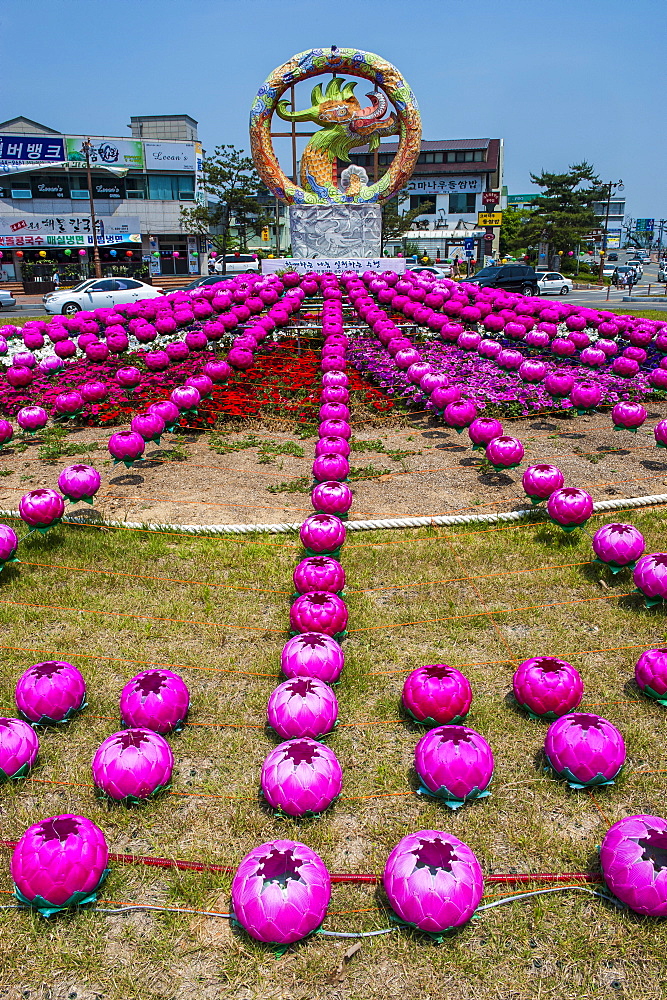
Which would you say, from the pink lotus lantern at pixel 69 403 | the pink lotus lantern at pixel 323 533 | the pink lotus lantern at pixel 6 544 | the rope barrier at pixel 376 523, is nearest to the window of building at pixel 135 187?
the pink lotus lantern at pixel 69 403

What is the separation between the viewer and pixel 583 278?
6050 cm

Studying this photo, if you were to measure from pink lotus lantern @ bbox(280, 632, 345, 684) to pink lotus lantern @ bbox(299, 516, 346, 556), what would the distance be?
162 centimetres

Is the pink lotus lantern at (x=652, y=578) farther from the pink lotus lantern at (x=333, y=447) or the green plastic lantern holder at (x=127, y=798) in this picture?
the green plastic lantern holder at (x=127, y=798)

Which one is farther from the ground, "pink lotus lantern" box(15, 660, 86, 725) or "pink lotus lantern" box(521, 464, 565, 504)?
"pink lotus lantern" box(521, 464, 565, 504)

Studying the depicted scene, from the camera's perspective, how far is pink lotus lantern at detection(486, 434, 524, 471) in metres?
8.60

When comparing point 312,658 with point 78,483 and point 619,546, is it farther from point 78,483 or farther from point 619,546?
point 78,483

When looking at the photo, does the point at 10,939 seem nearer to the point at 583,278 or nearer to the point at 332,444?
the point at 332,444

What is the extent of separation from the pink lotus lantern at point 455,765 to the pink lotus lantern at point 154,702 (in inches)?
64.8

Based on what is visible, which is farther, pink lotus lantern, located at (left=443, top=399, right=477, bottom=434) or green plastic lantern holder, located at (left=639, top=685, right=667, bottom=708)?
pink lotus lantern, located at (left=443, top=399, right=477, bottom=434)

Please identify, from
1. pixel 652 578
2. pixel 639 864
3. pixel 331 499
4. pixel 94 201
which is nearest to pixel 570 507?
pixel 652 578

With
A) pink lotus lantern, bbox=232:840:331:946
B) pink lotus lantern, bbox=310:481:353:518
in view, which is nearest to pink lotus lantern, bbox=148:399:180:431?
pink lotus lantern, bbox=310:481:353:518

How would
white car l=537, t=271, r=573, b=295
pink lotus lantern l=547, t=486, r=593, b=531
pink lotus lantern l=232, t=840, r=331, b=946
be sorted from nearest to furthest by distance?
pink lotus lantern l=232, t=840, r=331, b=946, pink lotus lantern l=547, t=486, r=593, b=531, white car l=537, t=271, r=573, b=295

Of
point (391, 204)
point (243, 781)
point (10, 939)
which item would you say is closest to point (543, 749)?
point (243, 781)

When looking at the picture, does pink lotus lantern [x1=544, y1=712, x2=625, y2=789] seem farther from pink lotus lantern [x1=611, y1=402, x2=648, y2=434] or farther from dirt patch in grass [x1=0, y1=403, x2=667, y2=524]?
pink lotus lantern [x1=611, y1=402, x2=648, y2=434]
